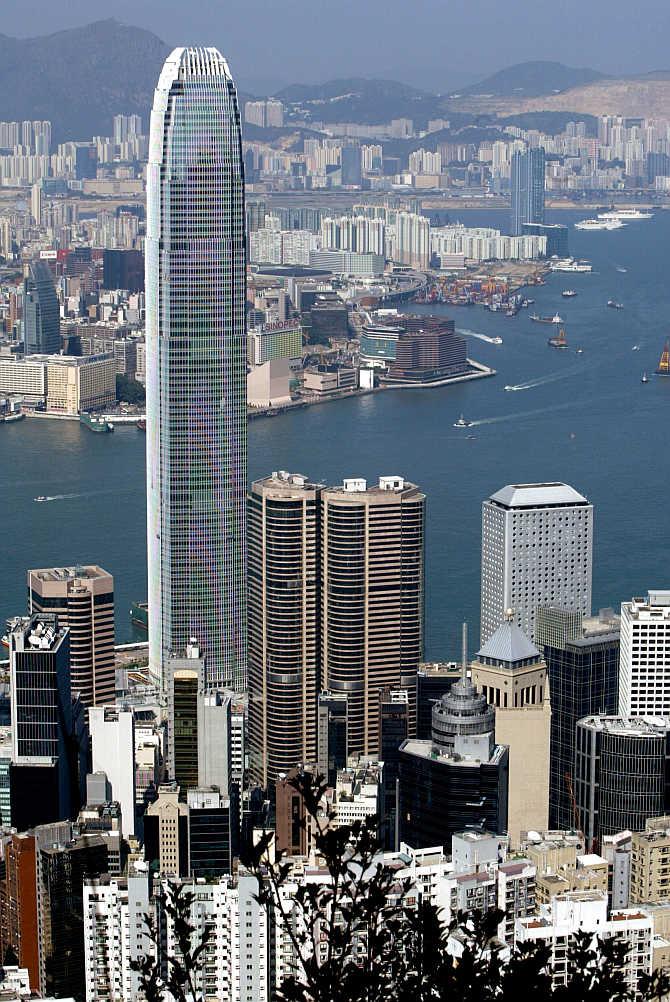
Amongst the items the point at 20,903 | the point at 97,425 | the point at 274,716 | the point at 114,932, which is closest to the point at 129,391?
the point at 97,425

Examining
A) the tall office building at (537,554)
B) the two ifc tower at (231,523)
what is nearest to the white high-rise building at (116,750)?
the two ifc tower at (231,523)

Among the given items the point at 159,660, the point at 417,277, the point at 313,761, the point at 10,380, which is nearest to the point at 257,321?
the point at 10,380

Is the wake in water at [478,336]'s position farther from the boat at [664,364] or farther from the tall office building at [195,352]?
the tall office building at [195,352]

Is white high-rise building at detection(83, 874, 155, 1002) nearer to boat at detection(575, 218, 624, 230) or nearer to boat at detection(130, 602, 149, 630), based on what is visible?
boat at detection(130, 602, 149, 630)

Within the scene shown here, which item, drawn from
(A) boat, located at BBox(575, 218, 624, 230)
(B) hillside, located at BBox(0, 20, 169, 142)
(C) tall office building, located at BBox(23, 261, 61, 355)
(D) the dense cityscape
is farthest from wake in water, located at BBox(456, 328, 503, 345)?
(A) boat, located at BBox(575, 218, 624, 230)

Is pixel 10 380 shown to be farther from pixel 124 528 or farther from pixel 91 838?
pixel 91 838

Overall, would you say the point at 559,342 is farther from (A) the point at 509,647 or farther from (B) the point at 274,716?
(A) the point at 509,647
